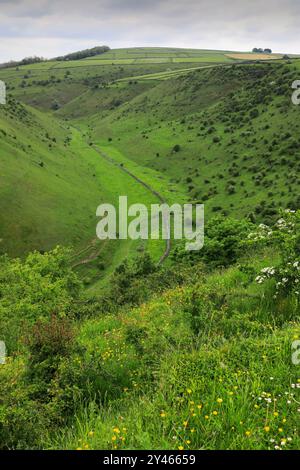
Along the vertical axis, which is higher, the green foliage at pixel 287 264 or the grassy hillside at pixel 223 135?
the grassy hillside at pixel 223 135

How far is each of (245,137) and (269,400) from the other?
325ft

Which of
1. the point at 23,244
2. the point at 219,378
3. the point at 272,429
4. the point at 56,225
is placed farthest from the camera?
the point at 56,225

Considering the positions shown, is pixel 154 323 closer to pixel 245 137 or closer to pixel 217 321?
pixel 217 321

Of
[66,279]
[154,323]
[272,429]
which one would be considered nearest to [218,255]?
[66,279]

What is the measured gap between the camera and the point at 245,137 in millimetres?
99562

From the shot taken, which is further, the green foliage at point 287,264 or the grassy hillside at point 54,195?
the grassy hillside at point 54,195

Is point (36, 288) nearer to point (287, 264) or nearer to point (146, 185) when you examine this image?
point (287, 264)
